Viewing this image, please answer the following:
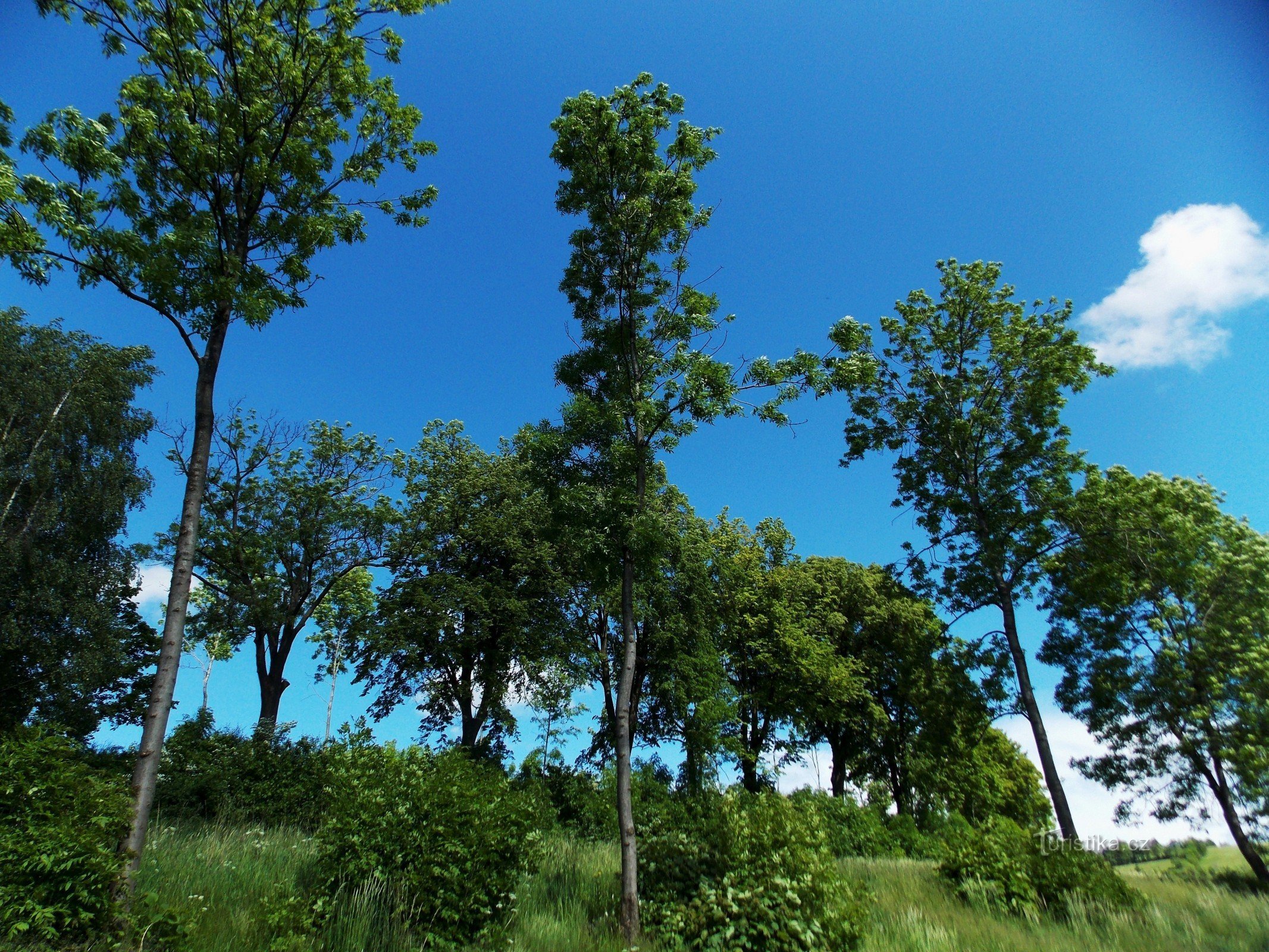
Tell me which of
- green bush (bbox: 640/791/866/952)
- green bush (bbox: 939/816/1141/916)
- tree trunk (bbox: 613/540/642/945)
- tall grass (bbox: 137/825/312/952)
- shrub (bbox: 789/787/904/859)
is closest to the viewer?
tall grass (bbox: 137/825/312/952)

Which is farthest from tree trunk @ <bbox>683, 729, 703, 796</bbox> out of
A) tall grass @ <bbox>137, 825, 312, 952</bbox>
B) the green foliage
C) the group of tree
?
tall grass @ <bbox>137, 825, 312, 952</bbox>

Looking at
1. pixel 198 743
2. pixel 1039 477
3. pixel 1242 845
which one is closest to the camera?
pixel 1242 845

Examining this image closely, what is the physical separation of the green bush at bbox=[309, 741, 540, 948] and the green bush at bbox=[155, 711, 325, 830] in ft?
27.8

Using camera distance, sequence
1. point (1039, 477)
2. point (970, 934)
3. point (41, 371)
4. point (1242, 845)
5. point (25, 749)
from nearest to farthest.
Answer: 1. point (25, 749)
2. point (970, 934)
3. point (1242, 845)
4. point (1039, 477)
5. point (41, 371)

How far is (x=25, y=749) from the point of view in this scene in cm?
598

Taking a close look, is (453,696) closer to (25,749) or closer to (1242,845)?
(25,749)

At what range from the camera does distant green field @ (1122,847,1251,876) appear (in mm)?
12922

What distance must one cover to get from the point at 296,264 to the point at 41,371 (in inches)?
709

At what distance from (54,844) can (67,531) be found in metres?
20.0

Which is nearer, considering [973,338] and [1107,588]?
[1107,588]

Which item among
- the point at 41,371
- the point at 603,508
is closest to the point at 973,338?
the point at 603,508

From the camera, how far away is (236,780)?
1681 cm

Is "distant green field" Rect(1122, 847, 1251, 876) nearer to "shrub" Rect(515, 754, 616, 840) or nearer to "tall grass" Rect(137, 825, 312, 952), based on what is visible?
"shrub" Rect(515, 754, 616, 840)

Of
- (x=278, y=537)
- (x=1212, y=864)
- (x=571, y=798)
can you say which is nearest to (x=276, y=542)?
(x=278, y=537)
